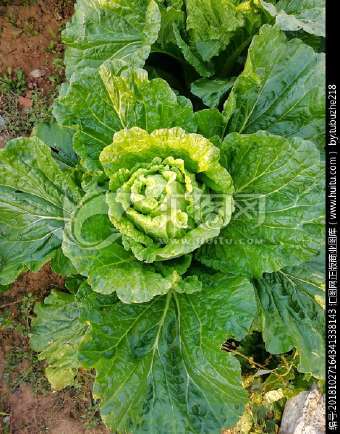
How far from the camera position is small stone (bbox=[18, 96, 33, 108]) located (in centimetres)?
416

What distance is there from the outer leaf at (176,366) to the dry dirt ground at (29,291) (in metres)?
1.41

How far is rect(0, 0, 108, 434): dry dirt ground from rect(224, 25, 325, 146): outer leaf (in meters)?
1.99

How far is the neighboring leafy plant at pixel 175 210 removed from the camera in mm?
2301

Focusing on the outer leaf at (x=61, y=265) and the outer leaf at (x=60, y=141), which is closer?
the outer leaf at (x=61, y=265)

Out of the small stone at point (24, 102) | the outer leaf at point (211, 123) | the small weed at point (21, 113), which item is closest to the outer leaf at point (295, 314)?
the outer leaf at point (211, 123)

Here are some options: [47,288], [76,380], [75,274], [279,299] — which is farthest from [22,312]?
[279,299]

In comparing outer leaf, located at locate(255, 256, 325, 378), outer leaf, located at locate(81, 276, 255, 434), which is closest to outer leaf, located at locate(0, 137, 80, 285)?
outer leaf, located at locate(81, 276, 255, 434)

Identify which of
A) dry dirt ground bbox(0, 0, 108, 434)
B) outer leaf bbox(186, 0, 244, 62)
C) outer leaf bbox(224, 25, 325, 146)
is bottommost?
dry dirt ground bbox(0, 0, 108, 434)

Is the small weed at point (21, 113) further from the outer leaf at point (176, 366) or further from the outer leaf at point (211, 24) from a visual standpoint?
the outer leaf at point (176, 366)

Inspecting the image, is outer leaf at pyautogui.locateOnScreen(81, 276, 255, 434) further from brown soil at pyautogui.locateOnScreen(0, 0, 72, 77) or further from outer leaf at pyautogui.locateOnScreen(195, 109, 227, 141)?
brown soil at pyautogui.locateOnScreen(0, 0, 72, 77)

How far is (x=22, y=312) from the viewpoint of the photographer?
12.9 ft

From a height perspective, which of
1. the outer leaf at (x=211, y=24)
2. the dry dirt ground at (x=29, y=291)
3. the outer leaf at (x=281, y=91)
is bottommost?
the dry dirt ground at (x=29, y=291)

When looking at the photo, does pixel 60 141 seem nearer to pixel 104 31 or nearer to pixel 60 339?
pixel 104 31

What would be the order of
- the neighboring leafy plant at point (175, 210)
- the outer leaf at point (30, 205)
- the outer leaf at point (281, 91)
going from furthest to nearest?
the outer leaf at point (30, 205) < the outer leaf at point (281, 91) < the neighboring leafy plant at point (175, 210)
